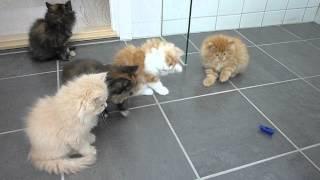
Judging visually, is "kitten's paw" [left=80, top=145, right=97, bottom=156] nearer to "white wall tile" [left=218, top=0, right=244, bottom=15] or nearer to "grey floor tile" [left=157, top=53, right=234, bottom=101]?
"grey floor tile" [left=157, top=53, right=234, bottom=101]

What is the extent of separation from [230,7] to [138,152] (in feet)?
5.38

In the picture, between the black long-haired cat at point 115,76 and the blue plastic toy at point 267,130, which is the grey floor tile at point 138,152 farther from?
the blue plastic toy at point 267,130

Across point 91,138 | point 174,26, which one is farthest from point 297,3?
point 91,138

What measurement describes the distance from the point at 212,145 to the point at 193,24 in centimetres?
131

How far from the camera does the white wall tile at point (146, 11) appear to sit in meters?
2.00

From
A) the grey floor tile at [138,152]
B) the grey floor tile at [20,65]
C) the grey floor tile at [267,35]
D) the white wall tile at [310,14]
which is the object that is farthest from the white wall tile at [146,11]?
the white wall tile at [310,14]

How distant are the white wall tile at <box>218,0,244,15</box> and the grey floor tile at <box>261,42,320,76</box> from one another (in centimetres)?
44

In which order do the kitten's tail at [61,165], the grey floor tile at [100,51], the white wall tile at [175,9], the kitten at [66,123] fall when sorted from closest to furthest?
the kitten at [66,123]
the kitten's tail at [61,165]
the grey floor tile at [100,51]
the white wall tile at [175,9]

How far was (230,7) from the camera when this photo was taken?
2303 millimetres

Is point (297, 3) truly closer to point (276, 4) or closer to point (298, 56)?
point (276, 4)

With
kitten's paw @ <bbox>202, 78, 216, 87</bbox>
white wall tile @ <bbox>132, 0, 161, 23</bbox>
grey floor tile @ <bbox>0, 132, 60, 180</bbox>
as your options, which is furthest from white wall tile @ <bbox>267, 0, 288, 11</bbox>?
grey floor tile @ <bbox>0, 132, 60, 180</bbox>

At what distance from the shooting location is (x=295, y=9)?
253cm

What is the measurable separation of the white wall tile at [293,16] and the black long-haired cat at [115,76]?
1912 millimetres

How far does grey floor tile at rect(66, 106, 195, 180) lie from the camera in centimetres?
110
